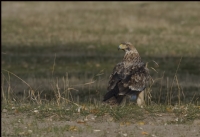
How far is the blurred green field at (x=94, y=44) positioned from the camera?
56.5 feet

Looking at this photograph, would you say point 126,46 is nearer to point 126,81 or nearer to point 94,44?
point 126,81

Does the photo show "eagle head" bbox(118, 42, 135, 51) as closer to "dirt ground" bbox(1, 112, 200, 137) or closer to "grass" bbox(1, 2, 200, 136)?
"grass" bbox(1, 2, 200, 136)

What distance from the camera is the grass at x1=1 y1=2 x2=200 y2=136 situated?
1049 centimetres

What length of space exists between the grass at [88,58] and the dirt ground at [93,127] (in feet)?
0.17

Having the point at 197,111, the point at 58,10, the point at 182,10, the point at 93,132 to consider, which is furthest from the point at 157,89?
the point at 58,10

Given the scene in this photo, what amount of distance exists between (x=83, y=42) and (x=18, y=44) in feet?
8.70

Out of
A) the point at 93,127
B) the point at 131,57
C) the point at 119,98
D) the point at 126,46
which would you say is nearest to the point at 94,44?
the point at 126,46

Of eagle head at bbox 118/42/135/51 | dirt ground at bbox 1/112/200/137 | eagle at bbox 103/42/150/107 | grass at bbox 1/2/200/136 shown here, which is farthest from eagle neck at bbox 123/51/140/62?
dirt ground at bbox 1/112/200/137

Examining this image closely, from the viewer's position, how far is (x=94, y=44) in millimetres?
27359

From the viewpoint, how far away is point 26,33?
32.1m

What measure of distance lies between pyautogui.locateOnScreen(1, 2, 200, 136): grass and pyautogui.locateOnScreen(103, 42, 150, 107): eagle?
230mm

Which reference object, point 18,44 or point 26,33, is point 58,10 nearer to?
point 26,33

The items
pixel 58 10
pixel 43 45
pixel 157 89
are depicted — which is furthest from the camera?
pixel 58 10

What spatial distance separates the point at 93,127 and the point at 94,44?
17756 mm
